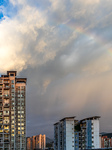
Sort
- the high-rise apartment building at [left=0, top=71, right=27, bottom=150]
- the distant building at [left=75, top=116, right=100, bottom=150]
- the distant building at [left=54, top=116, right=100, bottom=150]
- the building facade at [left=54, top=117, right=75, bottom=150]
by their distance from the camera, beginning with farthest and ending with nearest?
the building facade at [left=54, top=117, right=75, bottom=150] → the distant building at [left=54, top=116, right=100, bottom=150] → the distant building at [left=75, top=116, right=100, bottom=150] → the high-rise apartment building at [left=0, top=71, right=27, bottom=150]

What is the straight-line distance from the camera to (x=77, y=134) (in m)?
144

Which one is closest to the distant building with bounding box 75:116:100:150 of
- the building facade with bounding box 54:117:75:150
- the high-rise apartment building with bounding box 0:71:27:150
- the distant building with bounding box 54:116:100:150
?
the distant building with bounding box 54:116:100:150

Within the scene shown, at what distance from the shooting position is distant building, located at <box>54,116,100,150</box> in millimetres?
123406

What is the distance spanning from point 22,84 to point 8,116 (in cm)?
2799

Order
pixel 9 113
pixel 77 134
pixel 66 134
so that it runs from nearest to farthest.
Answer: pixel 9 113, pixel 66 134, pixel 77 134

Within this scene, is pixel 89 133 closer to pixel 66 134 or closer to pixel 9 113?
pixel 66 134

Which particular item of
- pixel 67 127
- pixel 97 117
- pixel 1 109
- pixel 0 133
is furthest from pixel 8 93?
pixel 97 117

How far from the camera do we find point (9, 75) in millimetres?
129125

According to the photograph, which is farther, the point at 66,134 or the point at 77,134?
the point at 77,134

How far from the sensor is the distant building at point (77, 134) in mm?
123406

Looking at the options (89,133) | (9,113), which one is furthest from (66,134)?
(9,113)

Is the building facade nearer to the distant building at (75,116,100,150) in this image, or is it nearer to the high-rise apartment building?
the distant building at (75,116,100,150)

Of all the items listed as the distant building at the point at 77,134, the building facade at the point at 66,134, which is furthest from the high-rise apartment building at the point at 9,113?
the distant building at the point at 77,134

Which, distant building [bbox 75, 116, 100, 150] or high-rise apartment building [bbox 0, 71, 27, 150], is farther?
distant building [bbox 75, 116, 100, 150]
